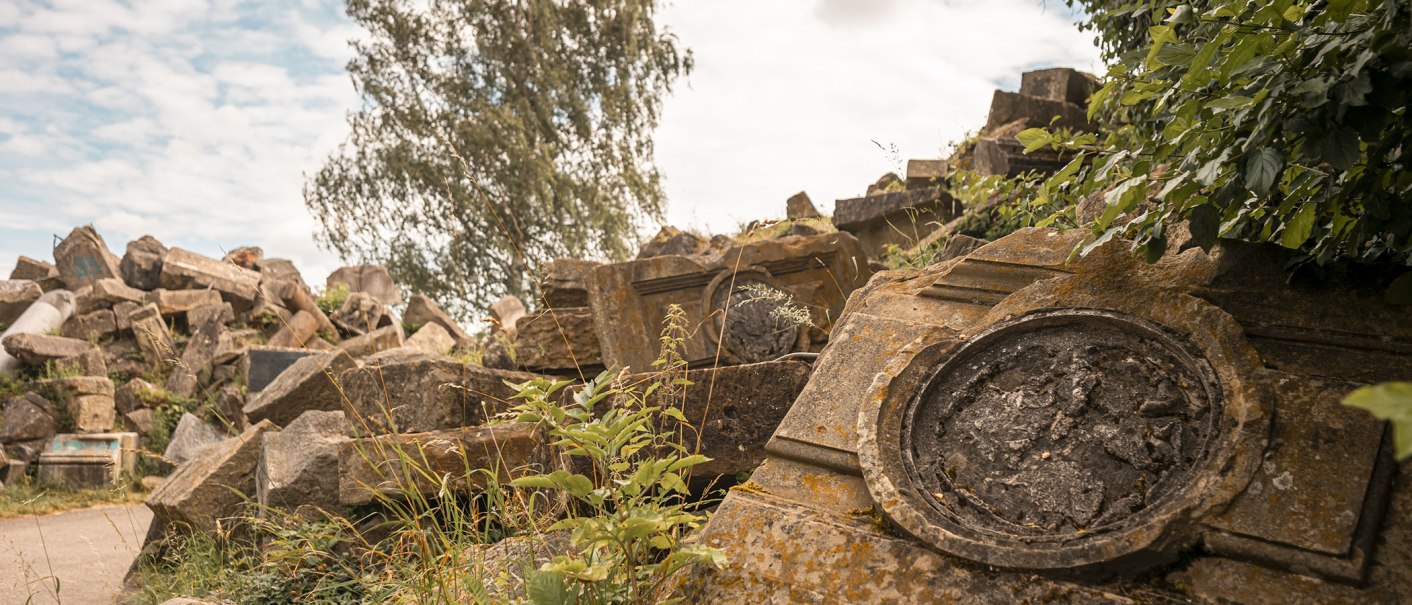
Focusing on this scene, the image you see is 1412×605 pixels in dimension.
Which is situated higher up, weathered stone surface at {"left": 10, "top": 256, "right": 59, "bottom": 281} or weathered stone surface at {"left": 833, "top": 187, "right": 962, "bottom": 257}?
weathered stone surface at {"left": 10, "top": 256, "right": 59, "bottom": 281}

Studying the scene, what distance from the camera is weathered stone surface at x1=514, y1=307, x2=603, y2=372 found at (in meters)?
6.11

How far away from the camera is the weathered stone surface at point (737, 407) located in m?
3.79

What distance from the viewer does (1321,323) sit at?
246 cm

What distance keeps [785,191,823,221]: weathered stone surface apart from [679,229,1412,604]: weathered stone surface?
24.6ft

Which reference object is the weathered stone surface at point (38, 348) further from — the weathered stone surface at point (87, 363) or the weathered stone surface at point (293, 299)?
the weathered stone surface at point (293, 299)

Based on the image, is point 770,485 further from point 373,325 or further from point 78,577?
point 373,325

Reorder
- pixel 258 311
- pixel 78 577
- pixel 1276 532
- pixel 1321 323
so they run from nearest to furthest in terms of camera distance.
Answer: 1. pixel 1276 532
2. pixel 1321 323
3. pixel 78 577
4. pixel 258 311

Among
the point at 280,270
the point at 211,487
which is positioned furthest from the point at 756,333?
the point at 280,270

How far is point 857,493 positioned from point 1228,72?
1.34 meters

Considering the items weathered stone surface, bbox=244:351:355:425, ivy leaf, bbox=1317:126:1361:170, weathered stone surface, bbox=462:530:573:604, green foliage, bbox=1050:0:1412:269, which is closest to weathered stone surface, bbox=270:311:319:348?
weathered stone surface, bbox=244:351:355:425

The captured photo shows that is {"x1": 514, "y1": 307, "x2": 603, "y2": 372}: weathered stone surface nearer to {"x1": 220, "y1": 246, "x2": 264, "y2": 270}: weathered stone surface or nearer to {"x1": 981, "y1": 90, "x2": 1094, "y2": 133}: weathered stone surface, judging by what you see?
{"x1": 981, "y1": 90, "x2": 1094, "y2": 133}: weathered stone surface

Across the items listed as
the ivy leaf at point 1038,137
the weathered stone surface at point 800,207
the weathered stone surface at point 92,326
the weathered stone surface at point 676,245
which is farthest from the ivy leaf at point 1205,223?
the weathered stone surface at point 92,326

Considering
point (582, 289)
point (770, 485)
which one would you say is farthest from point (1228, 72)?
point (582, 289)

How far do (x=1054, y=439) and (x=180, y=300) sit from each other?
1373 centimetres
